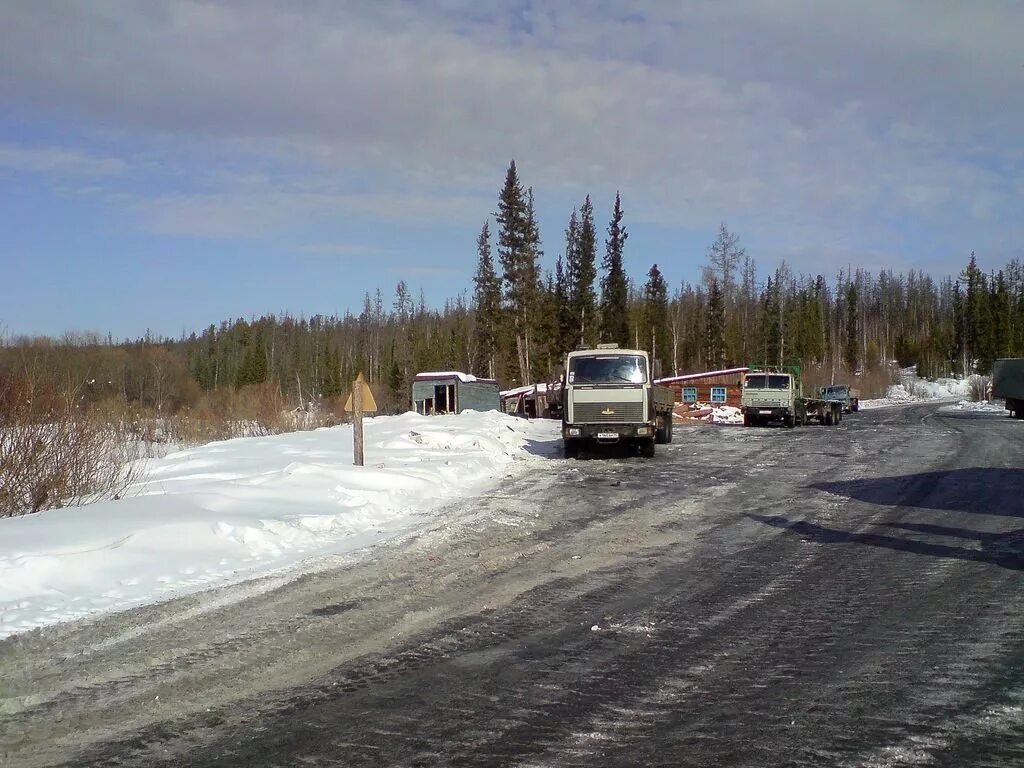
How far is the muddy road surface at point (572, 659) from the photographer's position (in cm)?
443

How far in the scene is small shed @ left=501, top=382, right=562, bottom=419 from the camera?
4025 cm

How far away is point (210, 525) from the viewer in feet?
33.0

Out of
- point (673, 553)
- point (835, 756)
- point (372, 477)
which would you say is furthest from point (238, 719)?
point (372, 477)

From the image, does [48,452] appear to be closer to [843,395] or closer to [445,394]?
[445,394]

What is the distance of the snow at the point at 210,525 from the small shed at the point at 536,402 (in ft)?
66.7

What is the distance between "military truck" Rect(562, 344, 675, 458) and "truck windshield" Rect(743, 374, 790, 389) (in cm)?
1562

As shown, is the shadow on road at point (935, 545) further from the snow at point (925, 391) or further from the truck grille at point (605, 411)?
the snow at point (925, 391)

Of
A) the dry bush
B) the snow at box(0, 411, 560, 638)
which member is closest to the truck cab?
the snow at box(0, 411, 560, 638)

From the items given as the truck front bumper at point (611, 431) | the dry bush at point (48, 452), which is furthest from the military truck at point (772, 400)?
the dry bush at point (48, 452)

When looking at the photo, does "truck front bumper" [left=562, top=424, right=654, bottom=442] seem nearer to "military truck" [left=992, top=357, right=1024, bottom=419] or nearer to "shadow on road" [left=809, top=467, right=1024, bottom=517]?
"shadow on road" [left=809, top=467, right=1024, bottom=517]

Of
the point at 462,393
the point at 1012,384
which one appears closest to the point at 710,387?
the point at 1012,384

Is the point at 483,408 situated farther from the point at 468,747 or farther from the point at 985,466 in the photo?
the point at 468,747

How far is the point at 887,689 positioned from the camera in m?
5.15

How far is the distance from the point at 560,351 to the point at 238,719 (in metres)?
64.9
